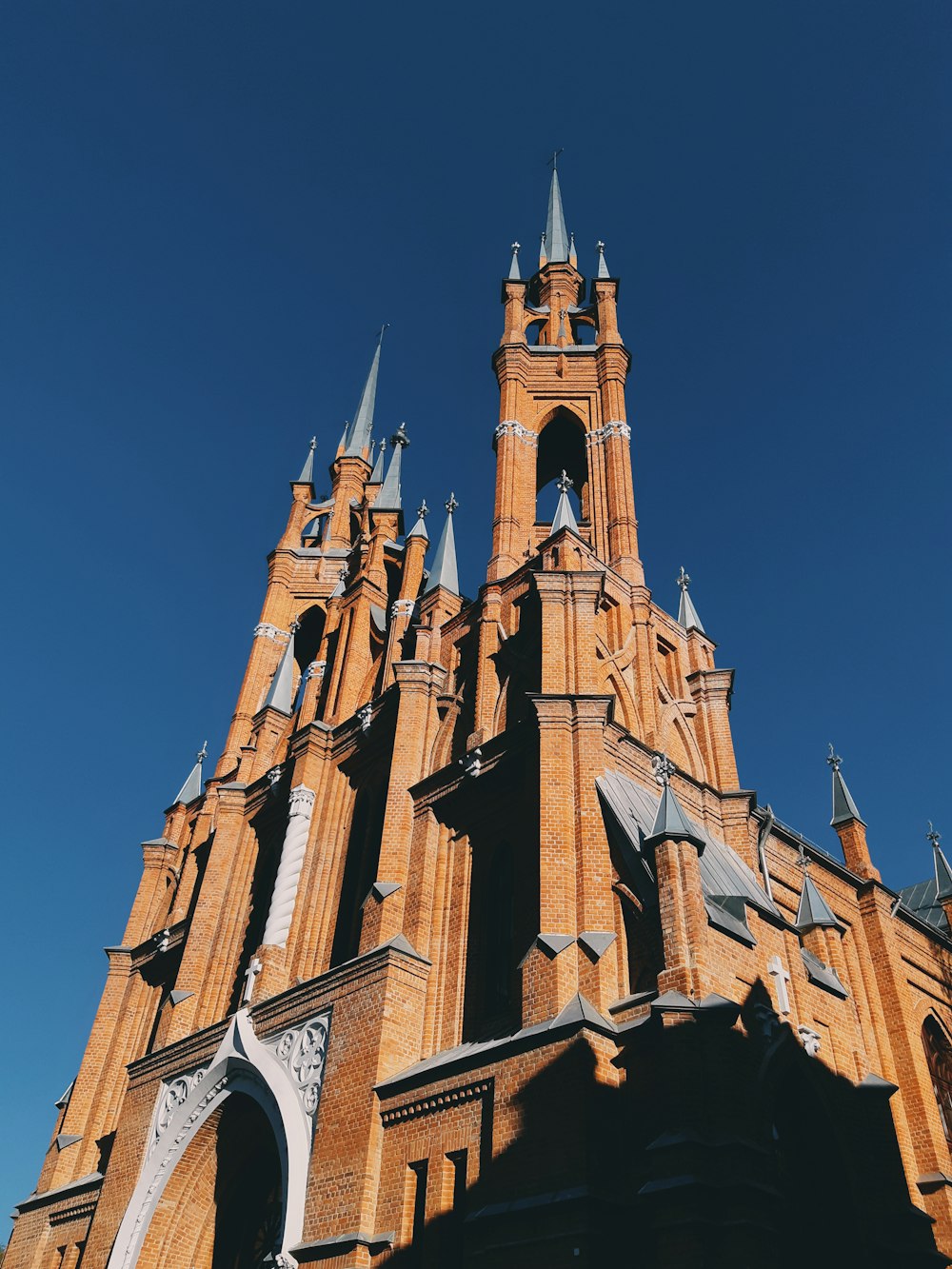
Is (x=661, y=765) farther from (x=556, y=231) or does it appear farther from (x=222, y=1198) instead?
(x=556, y=231)

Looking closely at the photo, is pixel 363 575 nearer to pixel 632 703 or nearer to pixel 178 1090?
pixel 632 703

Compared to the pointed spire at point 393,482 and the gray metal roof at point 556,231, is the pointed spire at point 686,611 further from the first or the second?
the gray metal roof at point 556,231

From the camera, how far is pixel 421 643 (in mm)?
22062

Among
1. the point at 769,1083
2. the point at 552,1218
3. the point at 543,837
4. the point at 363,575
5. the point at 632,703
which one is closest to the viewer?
the point at 552,1218

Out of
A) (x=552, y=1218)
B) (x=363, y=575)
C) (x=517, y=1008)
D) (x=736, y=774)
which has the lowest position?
(x=552, y=1218)

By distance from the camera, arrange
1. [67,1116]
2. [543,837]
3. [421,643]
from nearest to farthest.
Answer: [543,837] → [421,643] → [67,1116]

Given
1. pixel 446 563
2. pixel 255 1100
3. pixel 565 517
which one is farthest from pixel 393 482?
pixel 255 1100

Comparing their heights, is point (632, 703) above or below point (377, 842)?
above

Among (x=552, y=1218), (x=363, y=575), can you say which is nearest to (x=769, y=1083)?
(x=552, y=1218)

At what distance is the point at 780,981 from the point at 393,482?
20525 millimetres

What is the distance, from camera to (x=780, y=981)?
1456 centimetres

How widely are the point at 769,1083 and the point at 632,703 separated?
8391mm

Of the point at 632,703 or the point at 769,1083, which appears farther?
the point at 632,703

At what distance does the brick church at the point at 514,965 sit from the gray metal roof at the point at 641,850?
87mm
